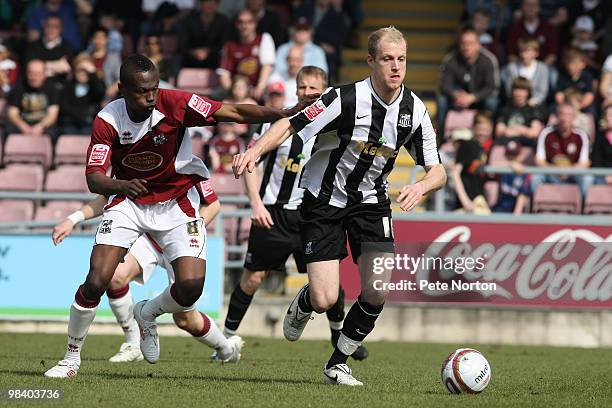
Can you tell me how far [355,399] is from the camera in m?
7.79

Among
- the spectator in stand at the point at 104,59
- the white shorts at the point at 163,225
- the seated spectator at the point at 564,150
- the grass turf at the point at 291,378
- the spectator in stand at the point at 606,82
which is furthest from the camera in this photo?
the spectator in stand at the point at 104,59

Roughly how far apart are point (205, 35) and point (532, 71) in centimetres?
493

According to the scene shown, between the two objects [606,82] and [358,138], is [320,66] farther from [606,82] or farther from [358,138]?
[358,138]

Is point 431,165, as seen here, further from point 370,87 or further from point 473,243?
point 473,243

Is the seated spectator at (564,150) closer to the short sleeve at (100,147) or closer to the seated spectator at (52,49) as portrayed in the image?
the seated spectator at (52,49)

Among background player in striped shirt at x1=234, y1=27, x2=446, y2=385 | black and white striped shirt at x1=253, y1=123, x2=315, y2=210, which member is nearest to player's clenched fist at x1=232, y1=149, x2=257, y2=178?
background player in striped shirt at x1=234, y1=27, x2=446, y2=385

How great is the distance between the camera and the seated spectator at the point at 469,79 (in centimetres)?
1731

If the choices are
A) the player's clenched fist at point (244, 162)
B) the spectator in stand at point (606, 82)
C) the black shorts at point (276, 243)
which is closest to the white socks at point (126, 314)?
the black shorts at point (276, 243)

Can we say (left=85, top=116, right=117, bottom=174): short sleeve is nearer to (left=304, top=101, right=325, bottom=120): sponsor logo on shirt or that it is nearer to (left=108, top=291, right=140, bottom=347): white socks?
(left=304, top=101, right=325, bottom=120): sponsor logo on shirt

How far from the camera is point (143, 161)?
8859mm

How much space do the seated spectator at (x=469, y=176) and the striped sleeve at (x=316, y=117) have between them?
704cm

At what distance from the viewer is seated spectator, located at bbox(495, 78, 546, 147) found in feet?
54.9

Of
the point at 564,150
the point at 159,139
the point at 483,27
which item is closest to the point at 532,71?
the point at 483,27

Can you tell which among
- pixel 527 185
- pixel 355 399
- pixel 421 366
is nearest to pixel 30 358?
pixel 421 366
